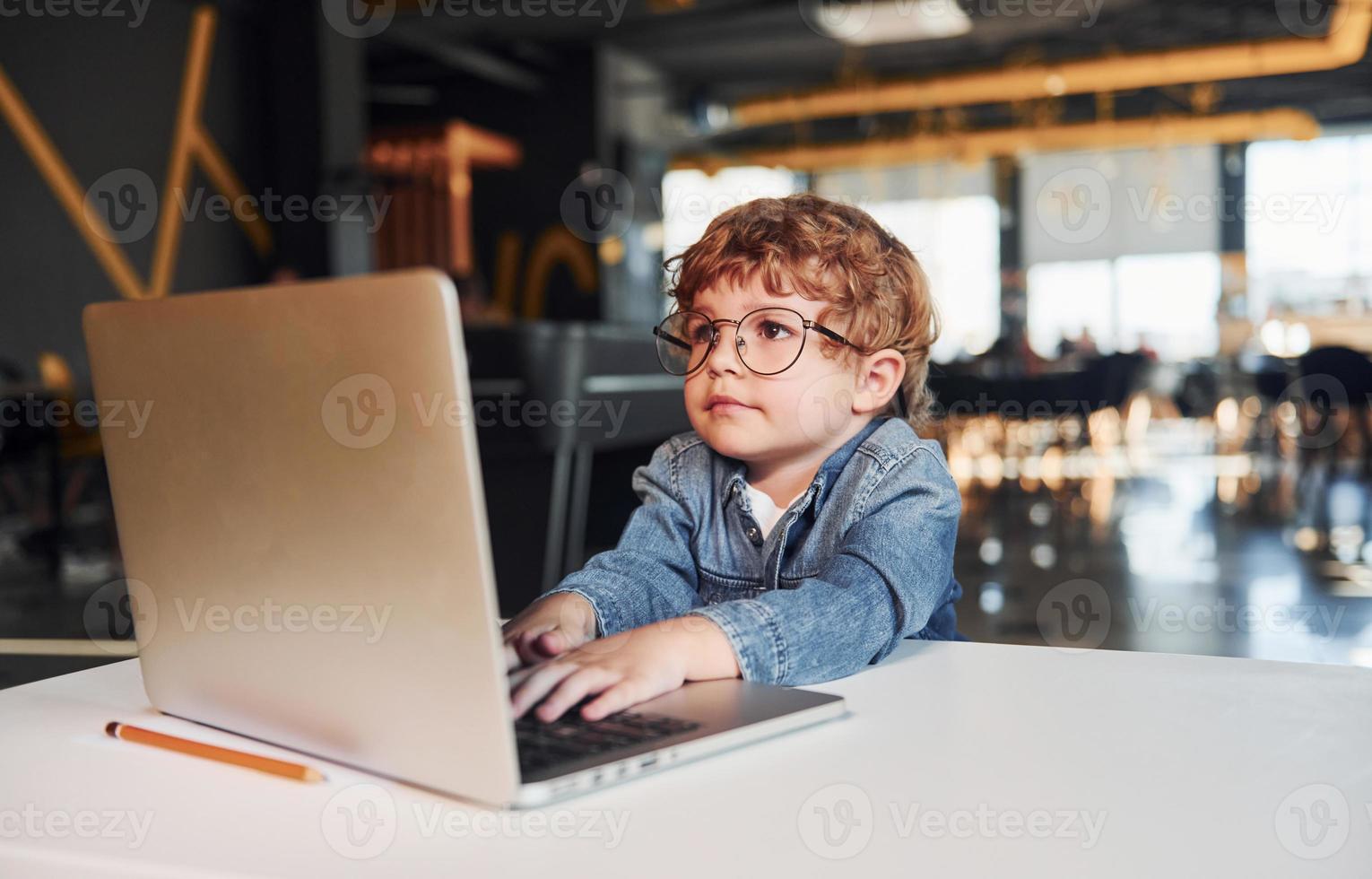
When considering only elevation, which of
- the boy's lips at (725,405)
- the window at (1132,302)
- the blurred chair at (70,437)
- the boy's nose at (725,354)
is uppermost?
the window at (1132,302)

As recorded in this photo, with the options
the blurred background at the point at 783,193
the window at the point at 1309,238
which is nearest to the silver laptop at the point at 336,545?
the blurred background at the point at 783,193

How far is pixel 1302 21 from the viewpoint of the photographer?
8688 mm

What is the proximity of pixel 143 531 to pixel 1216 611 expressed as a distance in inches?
130

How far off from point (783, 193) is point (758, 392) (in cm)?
50

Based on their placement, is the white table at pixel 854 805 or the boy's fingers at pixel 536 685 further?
the boy's fingers at pixel 536 685

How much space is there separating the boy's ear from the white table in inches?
15.3

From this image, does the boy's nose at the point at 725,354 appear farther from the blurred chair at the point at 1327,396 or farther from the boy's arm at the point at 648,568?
the blurred chair at the point at 1327,396

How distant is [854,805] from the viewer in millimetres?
510

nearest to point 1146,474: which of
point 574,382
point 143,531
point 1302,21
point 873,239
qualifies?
point 1302,21

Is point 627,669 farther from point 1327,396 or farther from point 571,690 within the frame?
point 1327,396

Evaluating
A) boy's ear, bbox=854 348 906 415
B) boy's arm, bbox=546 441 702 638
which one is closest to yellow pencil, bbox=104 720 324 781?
boy's arm, bbox=546 441 702 638

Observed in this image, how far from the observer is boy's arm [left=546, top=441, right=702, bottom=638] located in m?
0.91

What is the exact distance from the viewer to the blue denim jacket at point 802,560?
0.77 meters

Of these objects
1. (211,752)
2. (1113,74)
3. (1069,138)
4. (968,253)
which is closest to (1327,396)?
(1113,74)
